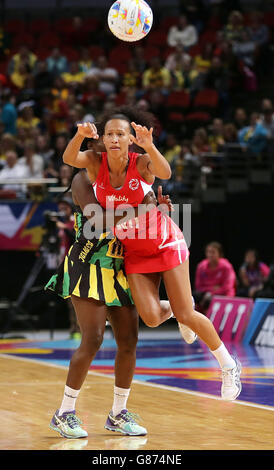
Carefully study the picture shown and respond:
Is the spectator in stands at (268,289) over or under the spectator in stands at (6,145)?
under

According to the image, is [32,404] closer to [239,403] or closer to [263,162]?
[239,403]

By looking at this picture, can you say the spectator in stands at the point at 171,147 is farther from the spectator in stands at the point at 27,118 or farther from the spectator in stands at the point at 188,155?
the spectator in stands at the point at 27,118

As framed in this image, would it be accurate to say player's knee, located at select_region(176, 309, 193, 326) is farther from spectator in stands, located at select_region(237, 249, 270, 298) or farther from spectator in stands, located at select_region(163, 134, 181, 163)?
spectator in stands, located at select_region(163, 134, 181, 163)

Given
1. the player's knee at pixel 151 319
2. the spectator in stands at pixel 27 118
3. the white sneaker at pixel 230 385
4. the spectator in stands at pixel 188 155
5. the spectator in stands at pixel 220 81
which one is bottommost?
the white sneaker at pixel 230 385

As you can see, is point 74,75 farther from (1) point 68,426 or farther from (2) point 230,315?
(1) point 68,426

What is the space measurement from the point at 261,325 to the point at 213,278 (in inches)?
68.4

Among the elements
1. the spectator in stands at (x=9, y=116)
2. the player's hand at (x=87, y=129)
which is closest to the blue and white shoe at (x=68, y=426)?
the player's hand at (x=87, y=129)

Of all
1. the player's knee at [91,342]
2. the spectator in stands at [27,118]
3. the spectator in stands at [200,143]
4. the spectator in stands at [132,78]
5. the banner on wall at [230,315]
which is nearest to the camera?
the player's knee at [91,342]

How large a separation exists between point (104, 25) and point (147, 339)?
→ 9.79m

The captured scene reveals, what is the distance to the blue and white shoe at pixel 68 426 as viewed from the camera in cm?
571

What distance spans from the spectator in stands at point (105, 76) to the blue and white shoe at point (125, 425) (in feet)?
42.2

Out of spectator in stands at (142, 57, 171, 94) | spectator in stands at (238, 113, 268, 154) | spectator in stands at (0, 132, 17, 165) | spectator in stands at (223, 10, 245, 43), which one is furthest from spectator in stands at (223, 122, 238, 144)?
spectator in stands at (0, 132, 17, 165)

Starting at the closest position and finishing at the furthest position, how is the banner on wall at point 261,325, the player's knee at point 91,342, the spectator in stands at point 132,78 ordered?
the player's knee at point 91,342 < the banner on wall at point 261,325 < the spectator in stands at point 132,78
